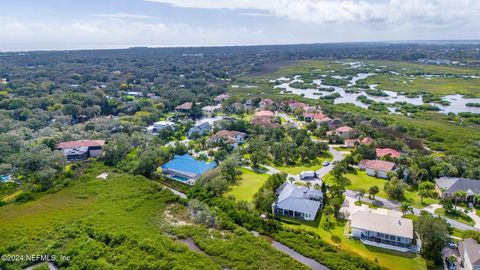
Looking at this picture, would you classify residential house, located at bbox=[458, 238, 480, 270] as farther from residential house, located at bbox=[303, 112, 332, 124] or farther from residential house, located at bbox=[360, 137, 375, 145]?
residential house, located at bbox=[303, 112, 332, 124]

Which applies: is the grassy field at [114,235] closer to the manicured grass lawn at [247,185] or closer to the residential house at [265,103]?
the manicured grass lawn at [247,185]

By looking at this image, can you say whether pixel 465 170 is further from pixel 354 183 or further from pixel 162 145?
pixel 162 145

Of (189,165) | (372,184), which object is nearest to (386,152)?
(372,184)

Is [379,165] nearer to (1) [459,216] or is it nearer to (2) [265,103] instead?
(1) [459,216]

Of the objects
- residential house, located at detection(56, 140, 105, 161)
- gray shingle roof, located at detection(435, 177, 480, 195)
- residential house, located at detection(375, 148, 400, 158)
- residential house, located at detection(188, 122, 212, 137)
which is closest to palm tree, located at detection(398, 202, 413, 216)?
gray shingle roof, located at detection(435, 177, 480, 195)

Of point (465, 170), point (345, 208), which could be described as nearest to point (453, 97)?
point (465, 170)
